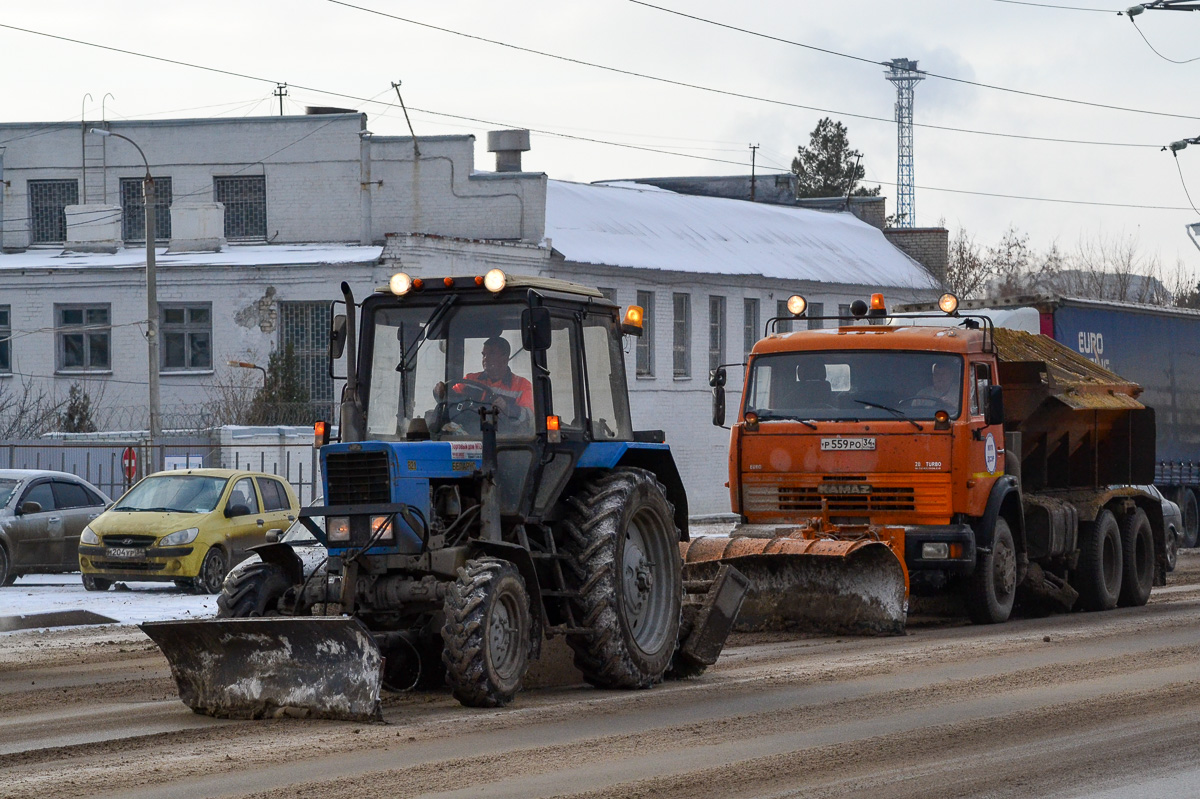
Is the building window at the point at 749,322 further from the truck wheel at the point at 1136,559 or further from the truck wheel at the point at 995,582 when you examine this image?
the truck wheel at the point at 995,582

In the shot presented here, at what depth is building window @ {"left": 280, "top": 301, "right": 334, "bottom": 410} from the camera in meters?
34.7

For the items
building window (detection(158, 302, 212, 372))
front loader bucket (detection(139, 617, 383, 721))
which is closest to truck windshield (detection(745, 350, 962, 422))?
front loader bucket (detection(139, 617, 383, 721))

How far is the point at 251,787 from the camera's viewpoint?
795cm

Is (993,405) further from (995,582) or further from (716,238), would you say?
(716,238)

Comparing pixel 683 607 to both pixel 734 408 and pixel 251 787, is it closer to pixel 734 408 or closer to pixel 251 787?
pixel 251 787

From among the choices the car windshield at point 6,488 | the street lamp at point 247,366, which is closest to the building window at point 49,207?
the street lamp at point 247,366

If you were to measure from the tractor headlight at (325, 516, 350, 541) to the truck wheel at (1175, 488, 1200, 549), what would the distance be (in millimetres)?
23277

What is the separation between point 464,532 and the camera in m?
10.4

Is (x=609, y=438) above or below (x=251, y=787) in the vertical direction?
above

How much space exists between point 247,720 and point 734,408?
35.4 metres

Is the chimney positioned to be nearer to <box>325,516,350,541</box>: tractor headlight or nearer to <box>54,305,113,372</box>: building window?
<box>54,305,113,372</box>: building window

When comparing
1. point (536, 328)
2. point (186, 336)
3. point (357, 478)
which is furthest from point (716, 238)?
point (357, 478)

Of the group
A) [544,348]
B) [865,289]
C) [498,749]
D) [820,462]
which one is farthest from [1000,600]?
[865,289]

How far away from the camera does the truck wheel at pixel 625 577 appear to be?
10805 mm
